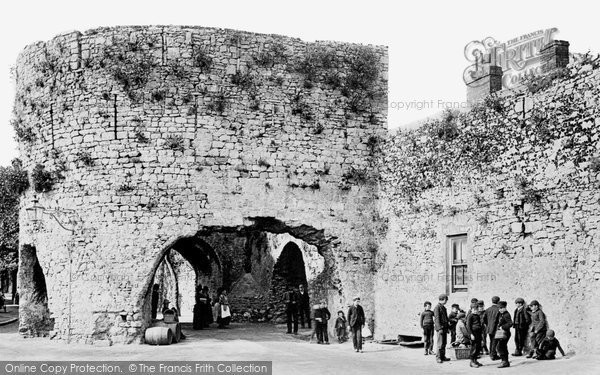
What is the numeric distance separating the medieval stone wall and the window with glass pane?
0.10 meters

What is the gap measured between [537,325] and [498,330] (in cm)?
73

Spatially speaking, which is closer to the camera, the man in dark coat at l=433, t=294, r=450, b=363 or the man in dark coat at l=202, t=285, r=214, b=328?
the man in dark coat at l=433, t=294, r=450, b=363

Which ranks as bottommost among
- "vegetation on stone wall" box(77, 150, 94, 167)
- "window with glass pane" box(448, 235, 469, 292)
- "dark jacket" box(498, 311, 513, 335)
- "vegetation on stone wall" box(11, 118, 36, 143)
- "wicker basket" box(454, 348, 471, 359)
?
"wicker basket" box(454, 348, 471, 359)

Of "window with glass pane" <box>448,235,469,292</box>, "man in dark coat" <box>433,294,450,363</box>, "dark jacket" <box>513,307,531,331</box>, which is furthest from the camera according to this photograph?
"window with glass pane" <box>448,235,469,292</box>

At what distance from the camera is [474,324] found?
14.8m

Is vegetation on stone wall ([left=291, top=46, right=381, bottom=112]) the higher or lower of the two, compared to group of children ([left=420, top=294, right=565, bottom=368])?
higher

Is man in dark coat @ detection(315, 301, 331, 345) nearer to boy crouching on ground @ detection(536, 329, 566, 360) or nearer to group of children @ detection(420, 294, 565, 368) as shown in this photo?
group of children @ detection(420, 294, 565, 368)

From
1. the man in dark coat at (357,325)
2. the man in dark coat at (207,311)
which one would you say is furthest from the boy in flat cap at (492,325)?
the man in dark coat at (207,311)

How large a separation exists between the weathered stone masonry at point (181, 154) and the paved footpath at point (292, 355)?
48.4 inches

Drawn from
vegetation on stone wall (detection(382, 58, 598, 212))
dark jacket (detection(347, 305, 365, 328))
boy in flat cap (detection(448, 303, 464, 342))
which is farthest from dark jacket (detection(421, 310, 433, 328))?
vegetation on stone wall (detection(382, 58, 598, 212))

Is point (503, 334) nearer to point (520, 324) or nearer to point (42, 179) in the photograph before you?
point (520, 324)

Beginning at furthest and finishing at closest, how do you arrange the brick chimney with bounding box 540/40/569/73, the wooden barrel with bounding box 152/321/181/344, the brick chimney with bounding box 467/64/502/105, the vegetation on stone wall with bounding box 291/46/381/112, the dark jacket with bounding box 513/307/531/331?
the brick chimney with bounding box 467/64/502/105, the vegetation on stone wall with bounding box 291/46/381/112, the wooden barrel with bounding box 152/321/181/344, the brick chimney with bounding box 540/40/569/73, the dark jacket with bounding box 513/307/531/331

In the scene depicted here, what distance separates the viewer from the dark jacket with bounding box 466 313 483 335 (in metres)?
14.7

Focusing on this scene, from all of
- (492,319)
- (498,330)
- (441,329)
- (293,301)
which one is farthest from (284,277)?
(498,330)
